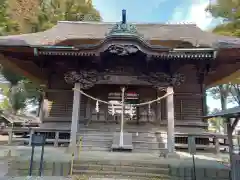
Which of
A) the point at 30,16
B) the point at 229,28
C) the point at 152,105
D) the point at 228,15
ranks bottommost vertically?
the point at 152,105

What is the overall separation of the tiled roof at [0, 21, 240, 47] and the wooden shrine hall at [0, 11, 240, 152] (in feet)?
0.31

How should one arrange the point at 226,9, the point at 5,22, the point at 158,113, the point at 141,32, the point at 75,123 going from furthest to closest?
the point at 226,9 → the point at 5,22 → the point at 141,32 → the point at 158,113 → the point at 75,123

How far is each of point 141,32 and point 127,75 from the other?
17.3 ft

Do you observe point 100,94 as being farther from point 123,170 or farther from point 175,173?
point 175,173

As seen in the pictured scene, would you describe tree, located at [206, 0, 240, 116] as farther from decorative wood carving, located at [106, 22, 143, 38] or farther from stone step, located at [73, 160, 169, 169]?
stone step, located at [73, 160, 169, 169]

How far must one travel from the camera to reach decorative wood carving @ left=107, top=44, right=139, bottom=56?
777 centimetres

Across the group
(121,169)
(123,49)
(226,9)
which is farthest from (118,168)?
(226,9)

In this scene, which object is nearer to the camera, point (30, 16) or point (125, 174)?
point (125, 174)

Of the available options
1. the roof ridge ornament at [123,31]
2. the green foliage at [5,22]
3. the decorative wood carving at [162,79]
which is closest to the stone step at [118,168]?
the decorative wood carving at [162,79]

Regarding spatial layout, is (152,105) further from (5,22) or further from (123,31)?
(5,22)

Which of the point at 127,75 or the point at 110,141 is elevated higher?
the point at 127,75

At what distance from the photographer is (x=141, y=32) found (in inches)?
511

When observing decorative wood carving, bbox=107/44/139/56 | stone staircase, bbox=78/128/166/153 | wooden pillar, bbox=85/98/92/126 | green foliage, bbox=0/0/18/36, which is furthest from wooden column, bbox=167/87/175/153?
green foliage, bbox=0/0/18/36

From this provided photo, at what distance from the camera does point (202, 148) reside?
30.7ft
